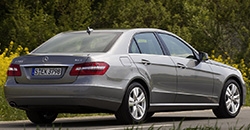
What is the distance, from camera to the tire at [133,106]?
12.1 m

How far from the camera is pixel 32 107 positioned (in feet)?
39.4

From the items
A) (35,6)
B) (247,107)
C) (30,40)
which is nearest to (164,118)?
(247,107)

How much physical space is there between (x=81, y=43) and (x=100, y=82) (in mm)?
1042

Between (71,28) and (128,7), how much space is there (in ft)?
9.91

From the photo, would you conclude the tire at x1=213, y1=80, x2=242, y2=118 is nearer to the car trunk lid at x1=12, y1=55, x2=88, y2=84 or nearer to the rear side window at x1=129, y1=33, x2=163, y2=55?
the rear side window at x1=129, y1=33, x2=163, y2=55

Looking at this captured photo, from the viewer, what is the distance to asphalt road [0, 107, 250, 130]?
11852mm

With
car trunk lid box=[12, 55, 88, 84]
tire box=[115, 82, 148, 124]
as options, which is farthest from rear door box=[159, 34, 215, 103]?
car trunk lid box=[12, 55, 88, 84]

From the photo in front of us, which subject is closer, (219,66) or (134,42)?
(134,42)

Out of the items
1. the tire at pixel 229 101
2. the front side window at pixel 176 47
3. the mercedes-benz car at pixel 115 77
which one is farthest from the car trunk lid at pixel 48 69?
the tire at pixel 229 101

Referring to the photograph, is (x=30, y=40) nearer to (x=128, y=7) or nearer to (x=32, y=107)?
(x=128, y=7)

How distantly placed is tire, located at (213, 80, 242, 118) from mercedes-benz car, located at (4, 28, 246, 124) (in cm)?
2

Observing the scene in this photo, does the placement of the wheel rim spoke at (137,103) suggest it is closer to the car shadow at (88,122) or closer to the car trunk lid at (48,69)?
the car shadow at (88,122)

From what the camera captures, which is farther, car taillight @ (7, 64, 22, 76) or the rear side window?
the rear side window

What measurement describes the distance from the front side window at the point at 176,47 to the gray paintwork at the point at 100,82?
205mm
